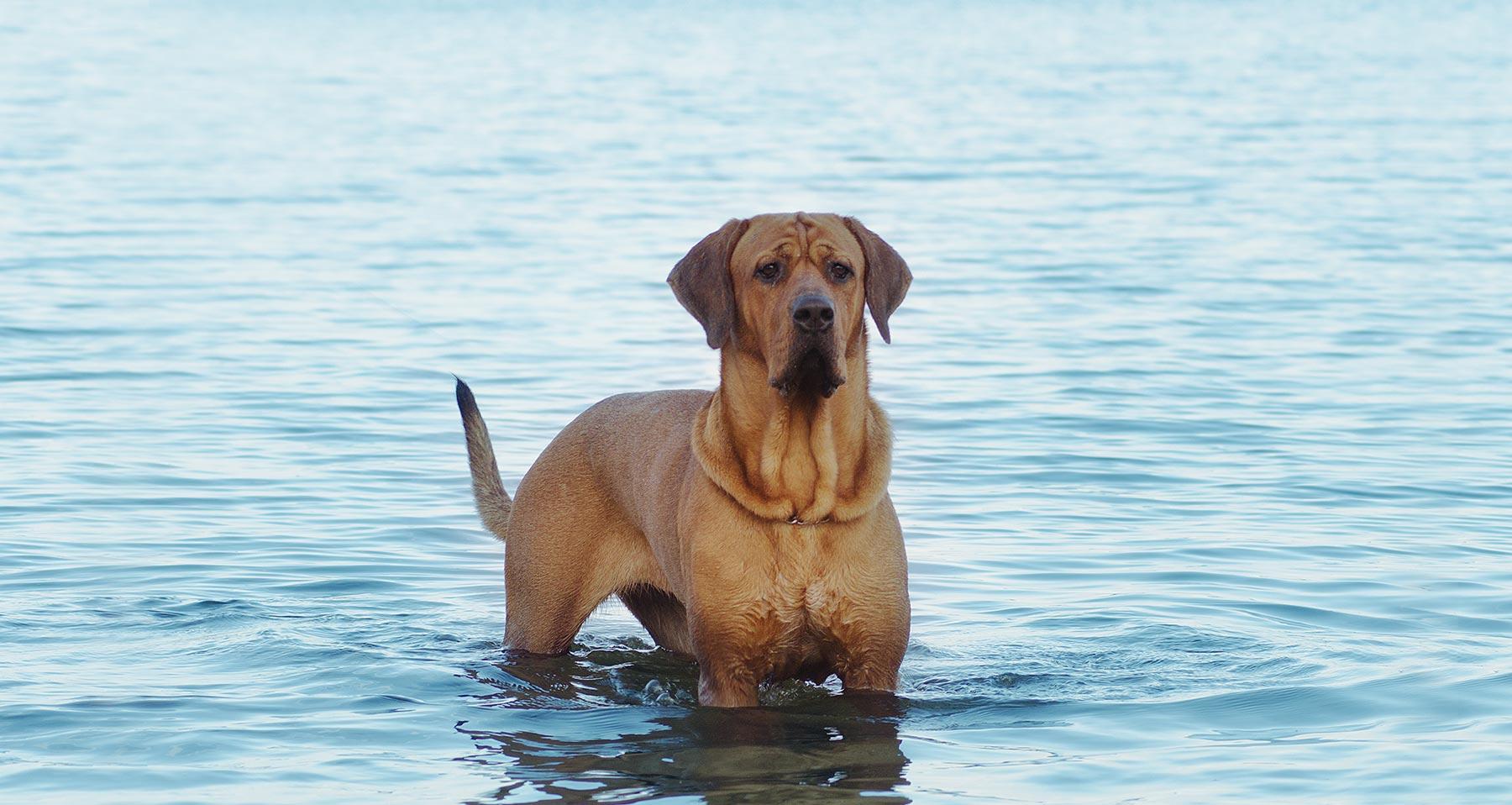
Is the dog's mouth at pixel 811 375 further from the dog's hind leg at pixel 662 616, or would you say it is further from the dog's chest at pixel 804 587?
the dog's hind leg at pixel 662 616

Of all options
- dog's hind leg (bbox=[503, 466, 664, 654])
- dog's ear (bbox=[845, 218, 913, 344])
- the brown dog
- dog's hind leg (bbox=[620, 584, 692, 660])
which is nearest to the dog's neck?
the brown dog

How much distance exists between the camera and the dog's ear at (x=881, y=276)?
5711mm

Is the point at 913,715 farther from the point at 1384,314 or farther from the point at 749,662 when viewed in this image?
the point at 1384,314

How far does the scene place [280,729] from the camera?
5969mm

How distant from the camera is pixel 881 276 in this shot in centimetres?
575

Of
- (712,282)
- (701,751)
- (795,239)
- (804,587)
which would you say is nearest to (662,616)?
(701,751)

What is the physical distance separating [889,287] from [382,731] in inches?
78.0

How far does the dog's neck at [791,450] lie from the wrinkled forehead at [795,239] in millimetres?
283

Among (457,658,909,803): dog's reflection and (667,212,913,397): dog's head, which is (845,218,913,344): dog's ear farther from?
(457,658,909,803): dog's reflection

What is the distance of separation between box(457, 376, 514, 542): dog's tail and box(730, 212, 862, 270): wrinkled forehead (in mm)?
1775

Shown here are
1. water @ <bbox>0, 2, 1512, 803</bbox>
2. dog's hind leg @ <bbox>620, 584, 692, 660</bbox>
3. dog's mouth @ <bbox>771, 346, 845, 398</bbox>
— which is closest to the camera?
dog's mouth @ <bbox>771, 346, 845, 398</bbox>

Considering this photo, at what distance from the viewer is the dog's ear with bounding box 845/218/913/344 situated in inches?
225

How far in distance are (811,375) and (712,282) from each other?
1.42 feet

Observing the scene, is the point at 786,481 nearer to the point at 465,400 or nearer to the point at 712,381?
the point at 465,400
